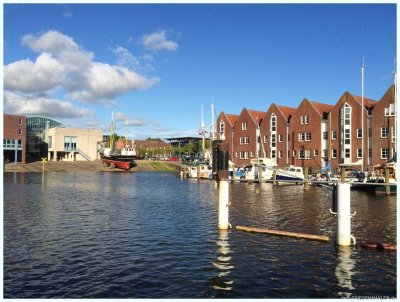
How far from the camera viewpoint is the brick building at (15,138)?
121 m

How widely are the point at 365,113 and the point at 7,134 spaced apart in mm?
100889

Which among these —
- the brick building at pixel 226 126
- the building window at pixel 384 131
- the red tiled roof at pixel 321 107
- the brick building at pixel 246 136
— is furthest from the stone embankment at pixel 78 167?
the building window at pixel 384 131

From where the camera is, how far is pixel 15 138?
123 meters

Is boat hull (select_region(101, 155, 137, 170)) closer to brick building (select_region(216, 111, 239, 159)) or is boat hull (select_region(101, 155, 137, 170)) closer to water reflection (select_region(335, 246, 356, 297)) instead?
brick building (select_region(216, 111, 239, 159))

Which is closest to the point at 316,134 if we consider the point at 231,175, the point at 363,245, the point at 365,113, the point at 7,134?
the point at 365,113

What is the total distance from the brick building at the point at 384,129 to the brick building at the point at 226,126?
37296 millimetres

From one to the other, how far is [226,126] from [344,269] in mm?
89131

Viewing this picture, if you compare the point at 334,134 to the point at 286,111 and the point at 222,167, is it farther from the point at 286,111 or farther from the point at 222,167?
the point at 222,167

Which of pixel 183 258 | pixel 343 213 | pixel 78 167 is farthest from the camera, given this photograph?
pixel 78 167

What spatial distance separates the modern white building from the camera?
472 ft

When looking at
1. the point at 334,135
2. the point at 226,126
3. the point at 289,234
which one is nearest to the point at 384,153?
the point at 334,135

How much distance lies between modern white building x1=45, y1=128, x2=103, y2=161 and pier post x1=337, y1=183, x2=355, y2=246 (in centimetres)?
13745

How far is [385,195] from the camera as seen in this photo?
4494cm

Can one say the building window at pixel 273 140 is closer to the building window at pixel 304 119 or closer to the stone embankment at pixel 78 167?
the building window at pixel 304 119
